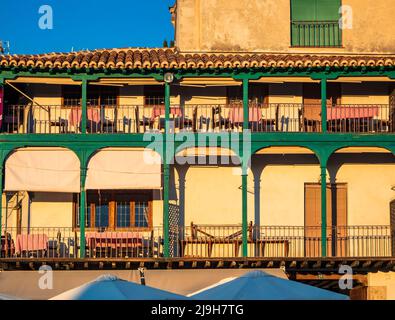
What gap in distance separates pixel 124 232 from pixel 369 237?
694 cm

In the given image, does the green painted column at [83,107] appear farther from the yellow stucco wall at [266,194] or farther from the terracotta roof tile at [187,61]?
the yellow stucco wall at [266,194]

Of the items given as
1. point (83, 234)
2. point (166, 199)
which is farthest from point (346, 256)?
point (83, 234)

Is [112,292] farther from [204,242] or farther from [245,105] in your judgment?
[245,105]

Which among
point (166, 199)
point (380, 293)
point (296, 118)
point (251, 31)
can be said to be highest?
point (251, 31)

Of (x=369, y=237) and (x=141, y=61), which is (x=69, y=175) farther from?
(x=369, y=237)

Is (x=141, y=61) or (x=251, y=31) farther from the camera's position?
(x=251, y=31)

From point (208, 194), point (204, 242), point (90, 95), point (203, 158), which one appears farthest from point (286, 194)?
point (90, 95)

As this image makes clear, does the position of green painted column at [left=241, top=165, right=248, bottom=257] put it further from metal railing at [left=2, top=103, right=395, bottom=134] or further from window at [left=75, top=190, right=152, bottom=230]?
window at [left=75, top=190, right=152, bottom=230]

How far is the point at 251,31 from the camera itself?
115ft

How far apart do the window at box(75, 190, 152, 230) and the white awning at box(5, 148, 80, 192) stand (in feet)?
4.08

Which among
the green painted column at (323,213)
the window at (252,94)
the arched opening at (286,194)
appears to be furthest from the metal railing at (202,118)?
the green painted column at (323,213)

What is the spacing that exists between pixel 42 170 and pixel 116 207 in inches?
98.3

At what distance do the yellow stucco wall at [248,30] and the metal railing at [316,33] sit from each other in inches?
7.9

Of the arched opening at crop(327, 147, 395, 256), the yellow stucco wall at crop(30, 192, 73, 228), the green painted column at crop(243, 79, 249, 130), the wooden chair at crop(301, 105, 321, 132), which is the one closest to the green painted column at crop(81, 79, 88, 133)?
the yellow stucco wall at crop(30, 192, 73, 228)
